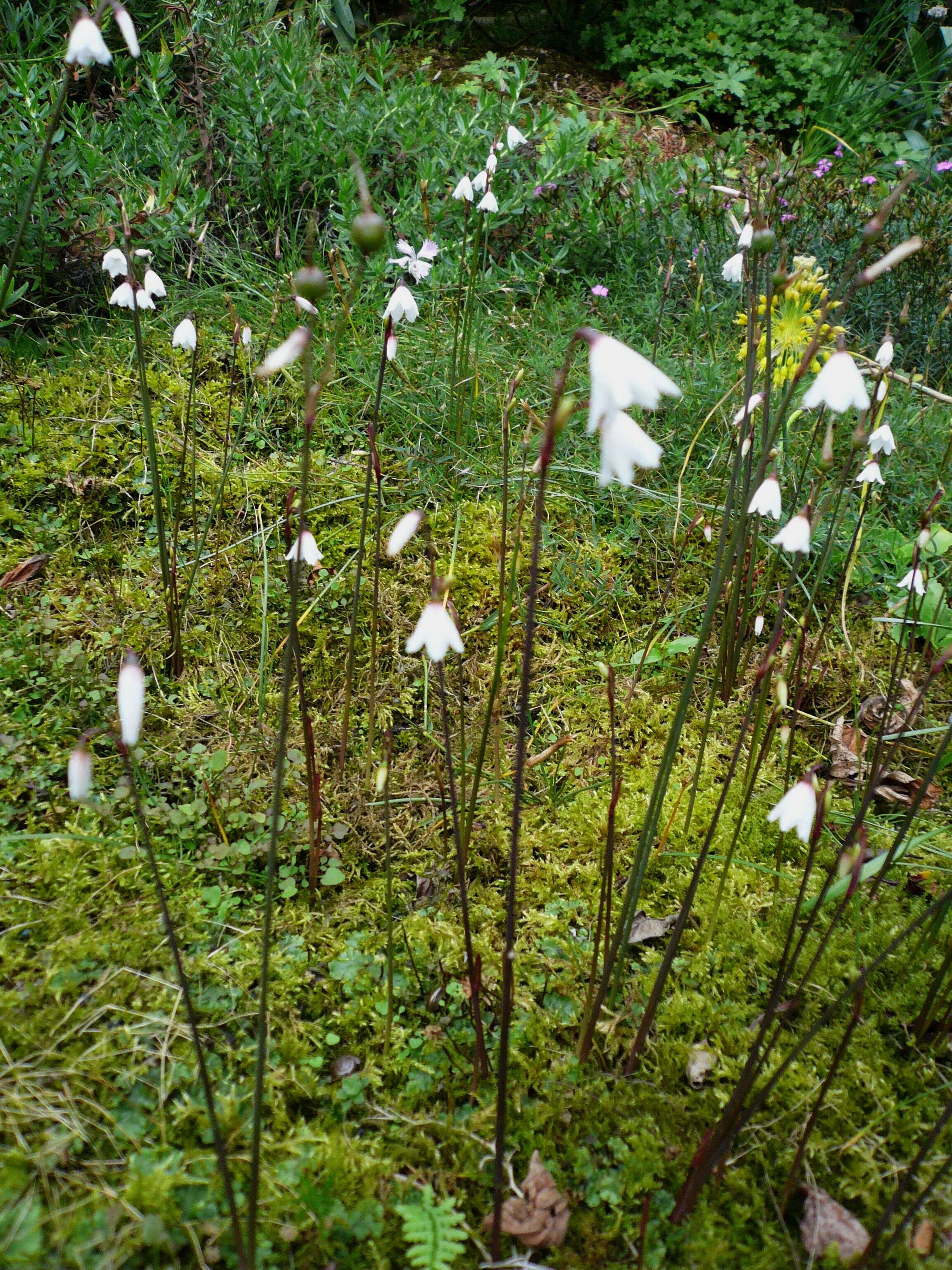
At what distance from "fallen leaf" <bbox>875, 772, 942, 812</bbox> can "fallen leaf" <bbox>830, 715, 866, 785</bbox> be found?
7cm

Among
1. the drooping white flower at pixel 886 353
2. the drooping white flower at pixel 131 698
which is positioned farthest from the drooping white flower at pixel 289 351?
the drooping white flower at pixel 886 353

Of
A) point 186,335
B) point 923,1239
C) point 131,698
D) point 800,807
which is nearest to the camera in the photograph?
point 131,698

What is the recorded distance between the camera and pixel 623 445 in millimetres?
953

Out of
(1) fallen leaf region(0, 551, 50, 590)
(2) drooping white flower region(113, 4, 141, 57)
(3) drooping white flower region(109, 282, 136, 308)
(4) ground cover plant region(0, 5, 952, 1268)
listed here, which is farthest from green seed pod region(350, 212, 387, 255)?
(1) fallen leaf region(0, 551, 50, 590)

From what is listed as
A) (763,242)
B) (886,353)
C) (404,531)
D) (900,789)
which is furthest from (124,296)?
(900,789)

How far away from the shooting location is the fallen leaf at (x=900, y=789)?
2143 millimetres

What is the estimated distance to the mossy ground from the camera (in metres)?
1.32

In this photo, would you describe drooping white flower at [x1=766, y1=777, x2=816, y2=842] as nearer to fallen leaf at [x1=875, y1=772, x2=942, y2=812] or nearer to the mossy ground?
the mossy ground

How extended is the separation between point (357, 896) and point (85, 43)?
1.74 m

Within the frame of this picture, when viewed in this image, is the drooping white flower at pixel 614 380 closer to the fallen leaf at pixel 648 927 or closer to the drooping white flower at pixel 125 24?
the drooping white flower at pixel 125 24

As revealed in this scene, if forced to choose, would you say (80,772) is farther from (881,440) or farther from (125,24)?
(881,440)

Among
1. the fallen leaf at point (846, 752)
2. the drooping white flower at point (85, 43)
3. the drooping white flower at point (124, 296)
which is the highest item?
the drooping white flower at point (85, 43)

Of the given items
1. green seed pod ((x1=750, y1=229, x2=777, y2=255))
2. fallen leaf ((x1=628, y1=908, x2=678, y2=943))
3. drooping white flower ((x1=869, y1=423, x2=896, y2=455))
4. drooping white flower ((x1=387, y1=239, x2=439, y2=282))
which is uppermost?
drooping white flower ((x1=387, y1=239, x2=439, y2=282))

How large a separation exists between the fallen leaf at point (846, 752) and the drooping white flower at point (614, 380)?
1.52m
